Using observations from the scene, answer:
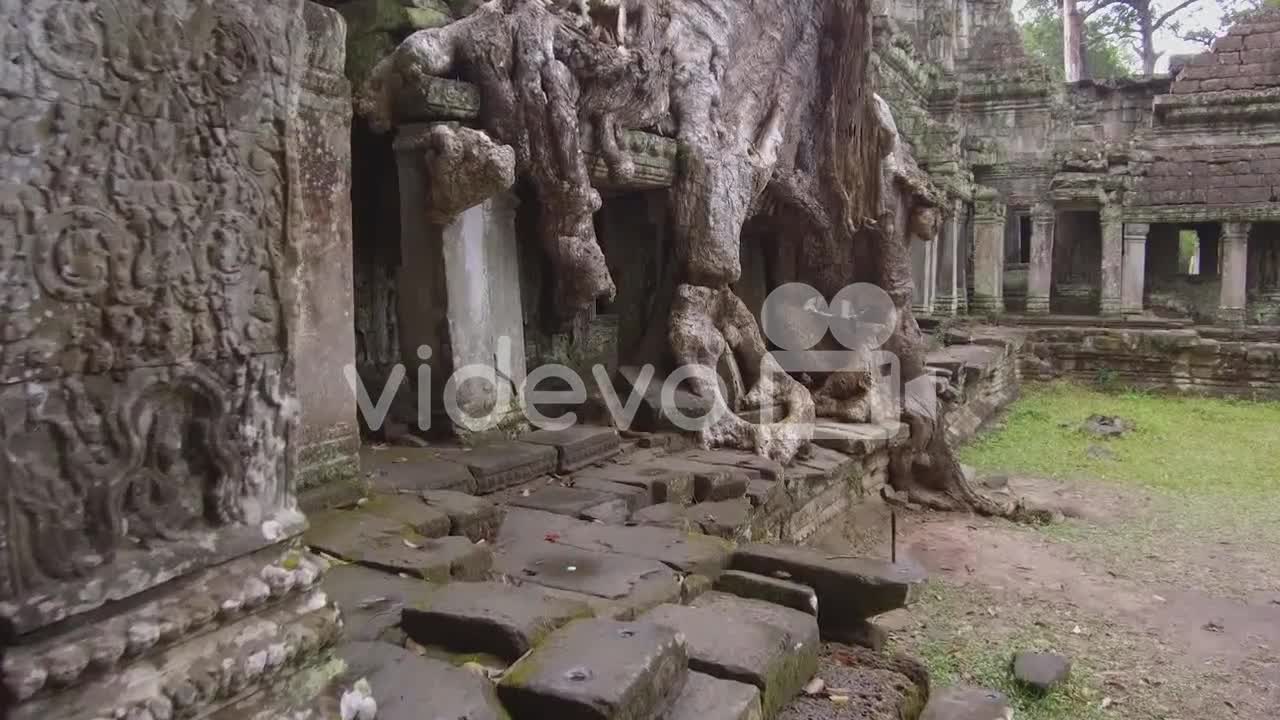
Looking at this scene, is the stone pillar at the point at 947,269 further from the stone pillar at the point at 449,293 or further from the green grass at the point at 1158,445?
the stone pillar at the point at 449,293

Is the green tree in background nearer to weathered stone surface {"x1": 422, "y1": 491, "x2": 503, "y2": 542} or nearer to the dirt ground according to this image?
the dirt ground

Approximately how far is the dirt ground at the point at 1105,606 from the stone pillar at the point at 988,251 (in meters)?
9.88

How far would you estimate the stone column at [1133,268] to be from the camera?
54.0 feet

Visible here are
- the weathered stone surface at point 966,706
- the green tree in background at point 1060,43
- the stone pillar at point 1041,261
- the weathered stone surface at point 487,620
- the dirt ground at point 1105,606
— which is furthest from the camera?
the green tree in background at point 1060,43

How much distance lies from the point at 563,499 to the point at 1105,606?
318cm

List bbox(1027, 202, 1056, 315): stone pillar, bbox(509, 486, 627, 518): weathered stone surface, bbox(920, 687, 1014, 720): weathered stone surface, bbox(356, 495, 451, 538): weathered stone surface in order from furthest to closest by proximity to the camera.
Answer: bbox(1027, 202, 1056, 315): stone pillar
bbox(509, 486, 627, 518): weathered stone surface
bbox(356, 495, 451, 538): weathered stone surface
bbox(920, 687, 1014, 720): weathered stone surface

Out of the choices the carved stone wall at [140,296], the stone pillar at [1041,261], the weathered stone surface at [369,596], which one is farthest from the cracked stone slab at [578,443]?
the stone pillar at [1041,261]

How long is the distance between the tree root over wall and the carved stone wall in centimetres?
313

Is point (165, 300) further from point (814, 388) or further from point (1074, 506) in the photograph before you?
point (1074, 506)

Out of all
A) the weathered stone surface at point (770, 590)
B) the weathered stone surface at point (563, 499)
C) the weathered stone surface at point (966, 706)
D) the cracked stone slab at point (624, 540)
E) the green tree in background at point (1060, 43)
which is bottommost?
the weathered stone surface at point (966, 706)

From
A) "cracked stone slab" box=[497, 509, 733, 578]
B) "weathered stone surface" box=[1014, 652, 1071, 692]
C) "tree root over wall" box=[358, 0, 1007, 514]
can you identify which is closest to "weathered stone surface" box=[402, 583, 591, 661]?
"cracked stone slab" box=[497, 509, 733, 578]

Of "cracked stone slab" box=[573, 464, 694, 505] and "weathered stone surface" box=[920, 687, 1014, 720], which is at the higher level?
"cracked stone slab" box=[573, 464, 694, 505]

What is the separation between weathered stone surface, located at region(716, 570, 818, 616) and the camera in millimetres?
3311

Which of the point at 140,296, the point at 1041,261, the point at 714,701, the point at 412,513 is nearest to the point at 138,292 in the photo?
the point at 140,296
